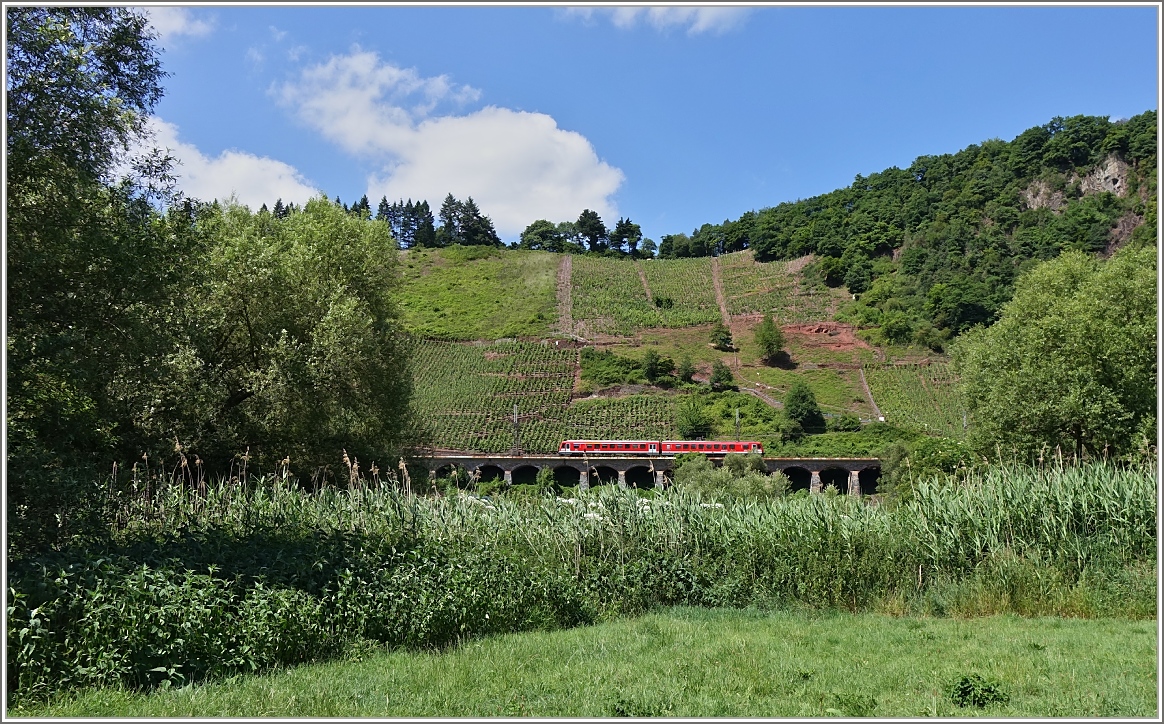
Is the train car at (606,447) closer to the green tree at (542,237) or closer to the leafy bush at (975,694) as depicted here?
the leafy bush at (975,694)

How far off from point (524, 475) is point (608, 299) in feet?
172

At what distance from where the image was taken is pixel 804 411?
192 feet

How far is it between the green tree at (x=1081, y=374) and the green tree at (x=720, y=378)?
46.6m

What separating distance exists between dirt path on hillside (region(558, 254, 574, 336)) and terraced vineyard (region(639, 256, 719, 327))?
1259cm

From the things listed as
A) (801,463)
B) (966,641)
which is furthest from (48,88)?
(801,463)

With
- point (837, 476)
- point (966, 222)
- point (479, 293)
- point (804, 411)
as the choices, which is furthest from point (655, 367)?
point (966, 222)

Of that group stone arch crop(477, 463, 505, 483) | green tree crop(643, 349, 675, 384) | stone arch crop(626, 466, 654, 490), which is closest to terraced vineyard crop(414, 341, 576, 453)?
stone arch crop(477, 463, 505, 483)

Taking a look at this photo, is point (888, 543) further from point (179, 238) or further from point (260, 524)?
point (179, 238)

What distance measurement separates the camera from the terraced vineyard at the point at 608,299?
297 ft

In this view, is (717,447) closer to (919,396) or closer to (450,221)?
(919,396)

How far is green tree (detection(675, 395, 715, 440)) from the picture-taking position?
57.8 m

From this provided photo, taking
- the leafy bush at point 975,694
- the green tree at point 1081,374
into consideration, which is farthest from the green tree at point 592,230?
the leafy bush at point 975,694

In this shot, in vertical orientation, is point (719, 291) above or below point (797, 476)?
above

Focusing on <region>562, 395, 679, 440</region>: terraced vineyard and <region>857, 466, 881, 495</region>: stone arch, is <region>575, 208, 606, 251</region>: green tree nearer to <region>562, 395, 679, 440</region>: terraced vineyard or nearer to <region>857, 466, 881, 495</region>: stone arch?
<region>562, 395, 679, 440</region>: terraced vineyard
